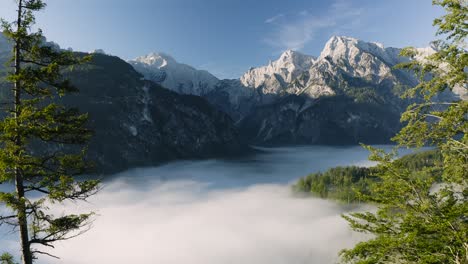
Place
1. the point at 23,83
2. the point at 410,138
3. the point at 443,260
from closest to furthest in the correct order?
the point at 443,260 < the point at 23,83 < the point at 410,138

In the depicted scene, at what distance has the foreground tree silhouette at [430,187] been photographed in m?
15.1

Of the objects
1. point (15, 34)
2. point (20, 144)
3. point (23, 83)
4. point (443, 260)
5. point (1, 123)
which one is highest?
point (15, 34)

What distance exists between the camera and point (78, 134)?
59.7 feet

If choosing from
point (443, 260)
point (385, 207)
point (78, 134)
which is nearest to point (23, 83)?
point (78, 134)

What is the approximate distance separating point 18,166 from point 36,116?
2620 mm

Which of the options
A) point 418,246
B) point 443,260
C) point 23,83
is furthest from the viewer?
point 23,83

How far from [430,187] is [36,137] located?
22512 mm

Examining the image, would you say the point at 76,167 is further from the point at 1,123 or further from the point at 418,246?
the point at 418,246

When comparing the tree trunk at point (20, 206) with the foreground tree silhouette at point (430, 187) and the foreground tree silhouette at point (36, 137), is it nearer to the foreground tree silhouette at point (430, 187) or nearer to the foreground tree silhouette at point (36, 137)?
the foreground tree silhouette at point (36, 137)

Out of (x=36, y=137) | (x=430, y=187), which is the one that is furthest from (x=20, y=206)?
(x=430, y=187)

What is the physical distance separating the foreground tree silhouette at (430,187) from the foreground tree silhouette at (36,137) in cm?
1627

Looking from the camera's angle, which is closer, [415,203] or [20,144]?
[20,144]

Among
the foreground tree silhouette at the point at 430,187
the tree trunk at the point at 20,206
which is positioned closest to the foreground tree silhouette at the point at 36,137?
the tree trunk at the point at 20,206

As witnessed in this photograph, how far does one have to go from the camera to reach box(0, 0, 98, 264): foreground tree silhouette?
15.7 m
